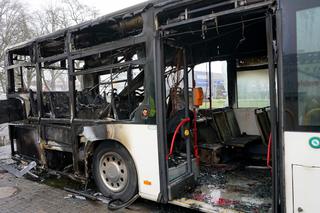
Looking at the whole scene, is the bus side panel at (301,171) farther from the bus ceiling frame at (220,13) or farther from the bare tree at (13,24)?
the bare tree at (13,24)

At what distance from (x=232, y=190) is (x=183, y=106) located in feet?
4.85

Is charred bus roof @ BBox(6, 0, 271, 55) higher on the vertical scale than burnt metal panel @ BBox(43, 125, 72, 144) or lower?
higher

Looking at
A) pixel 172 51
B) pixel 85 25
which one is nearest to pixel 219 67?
pixel 172 51

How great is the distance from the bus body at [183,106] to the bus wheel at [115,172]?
0.07ft

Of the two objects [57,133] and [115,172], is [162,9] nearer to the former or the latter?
[115,172]

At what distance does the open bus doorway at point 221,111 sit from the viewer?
3.72 meters

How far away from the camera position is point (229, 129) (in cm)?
643

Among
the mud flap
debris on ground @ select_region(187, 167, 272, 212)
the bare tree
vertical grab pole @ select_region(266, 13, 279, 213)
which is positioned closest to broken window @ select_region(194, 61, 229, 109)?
debris on ground @ select_region(187, 167, 272, 212)

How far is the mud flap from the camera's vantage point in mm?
6246

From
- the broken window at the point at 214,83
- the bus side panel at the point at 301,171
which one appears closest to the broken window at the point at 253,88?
the broken window at the point at 214,83

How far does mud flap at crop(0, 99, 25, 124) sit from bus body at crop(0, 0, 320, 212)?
0.02 meters

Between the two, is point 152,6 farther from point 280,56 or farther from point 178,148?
point 178,148

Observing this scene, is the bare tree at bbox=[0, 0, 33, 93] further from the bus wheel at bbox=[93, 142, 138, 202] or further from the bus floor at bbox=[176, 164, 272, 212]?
the bus floor at bbox=[176, 164, 272, 212]

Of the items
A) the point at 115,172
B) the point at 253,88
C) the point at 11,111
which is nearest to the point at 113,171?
the point at 115,172
